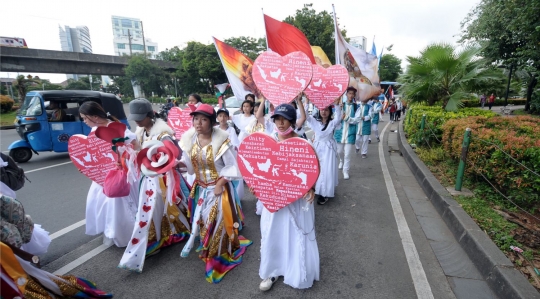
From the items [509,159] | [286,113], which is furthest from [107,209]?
[509,159]

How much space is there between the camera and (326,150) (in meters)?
4.34

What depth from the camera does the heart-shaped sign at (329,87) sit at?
410 centimetres

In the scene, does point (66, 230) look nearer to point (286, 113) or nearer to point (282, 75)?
point (286, 113)

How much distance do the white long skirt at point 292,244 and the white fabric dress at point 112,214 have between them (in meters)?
1.57

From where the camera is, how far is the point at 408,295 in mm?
2283

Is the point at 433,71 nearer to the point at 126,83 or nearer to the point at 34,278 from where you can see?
the point at 34,278

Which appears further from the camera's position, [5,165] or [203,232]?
[203,232]

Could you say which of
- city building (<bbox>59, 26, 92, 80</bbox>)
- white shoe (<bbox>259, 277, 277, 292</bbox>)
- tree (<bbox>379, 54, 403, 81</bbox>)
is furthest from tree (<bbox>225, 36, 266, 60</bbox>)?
city building (<bbox>59, 26, 92, 80</bbox>)

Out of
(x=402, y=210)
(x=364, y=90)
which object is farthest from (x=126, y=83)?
(x=402, y=210)

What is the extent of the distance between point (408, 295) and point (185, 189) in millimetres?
2406

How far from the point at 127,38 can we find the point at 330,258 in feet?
353

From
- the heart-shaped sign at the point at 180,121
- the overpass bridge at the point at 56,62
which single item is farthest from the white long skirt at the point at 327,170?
the overpass bridge at the point at 56,62

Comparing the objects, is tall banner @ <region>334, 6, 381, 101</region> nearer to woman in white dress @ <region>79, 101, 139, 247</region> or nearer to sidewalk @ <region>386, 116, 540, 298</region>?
sidewalk @ <region>386, 116, 540, 298</region>

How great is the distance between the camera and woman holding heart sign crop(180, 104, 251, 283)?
2.50 metres
